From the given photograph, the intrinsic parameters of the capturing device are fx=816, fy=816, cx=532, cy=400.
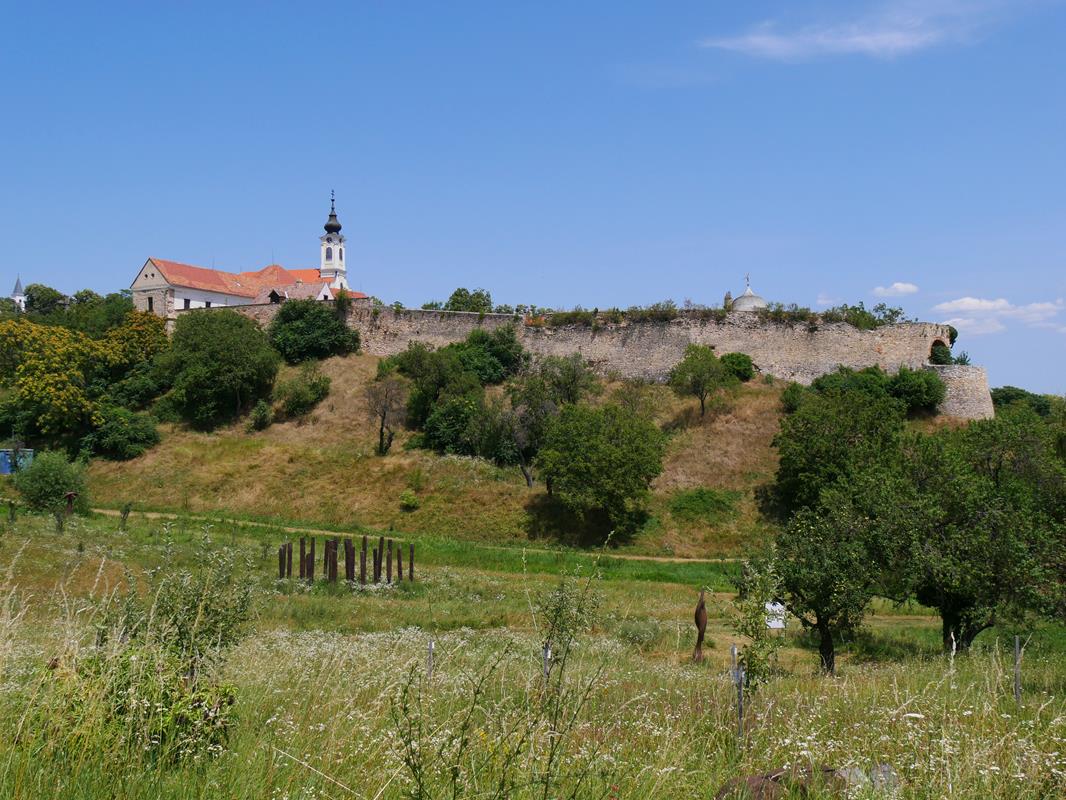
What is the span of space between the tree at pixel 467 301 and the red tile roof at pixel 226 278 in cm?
618

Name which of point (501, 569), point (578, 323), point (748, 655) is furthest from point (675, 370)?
point (748, 655)

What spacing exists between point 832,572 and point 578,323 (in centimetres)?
2931

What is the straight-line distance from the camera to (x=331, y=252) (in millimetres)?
74125

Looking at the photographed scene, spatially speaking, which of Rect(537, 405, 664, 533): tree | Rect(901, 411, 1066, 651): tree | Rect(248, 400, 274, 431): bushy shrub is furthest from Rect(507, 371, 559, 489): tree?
Rect(901, 411, 1066, 651): tree

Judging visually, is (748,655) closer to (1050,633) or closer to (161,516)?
(1050,633)

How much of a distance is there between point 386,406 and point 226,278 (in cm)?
2922

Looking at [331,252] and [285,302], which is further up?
[331,252]

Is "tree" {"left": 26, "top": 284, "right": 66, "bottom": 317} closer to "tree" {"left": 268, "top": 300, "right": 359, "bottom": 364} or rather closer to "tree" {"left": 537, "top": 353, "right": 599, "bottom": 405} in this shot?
"tree" {"left": 268, "top": 300, "right": 359, "bottom": 364}

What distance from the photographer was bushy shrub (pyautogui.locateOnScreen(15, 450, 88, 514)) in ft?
93.4

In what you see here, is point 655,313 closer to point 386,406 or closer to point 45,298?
point 386,406

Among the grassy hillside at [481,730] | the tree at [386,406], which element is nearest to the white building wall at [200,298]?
the tree at [386,406]

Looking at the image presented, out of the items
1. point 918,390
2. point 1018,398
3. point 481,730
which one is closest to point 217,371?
point 918,390

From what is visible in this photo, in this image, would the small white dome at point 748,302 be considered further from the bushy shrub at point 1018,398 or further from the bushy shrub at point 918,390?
the bushy shrub at point 1018,398

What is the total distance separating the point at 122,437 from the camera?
38.7 m
